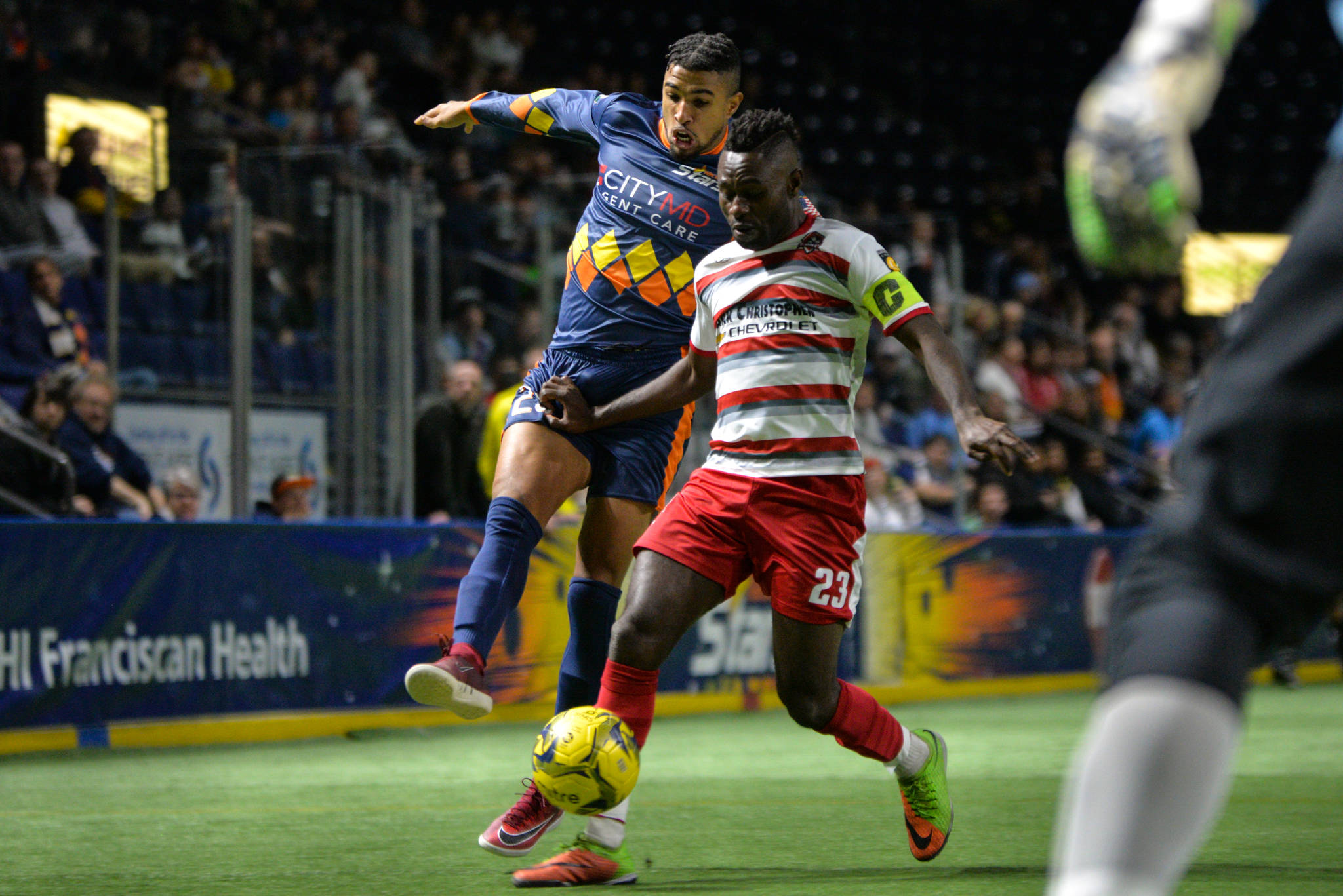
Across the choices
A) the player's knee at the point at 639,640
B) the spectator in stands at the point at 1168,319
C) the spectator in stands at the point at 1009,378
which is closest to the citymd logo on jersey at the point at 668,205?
the player's knee at the point at 639,640

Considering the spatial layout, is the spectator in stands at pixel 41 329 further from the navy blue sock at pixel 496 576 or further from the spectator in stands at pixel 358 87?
the navy blue sock at pixel 496 576

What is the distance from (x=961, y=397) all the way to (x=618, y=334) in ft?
4.46

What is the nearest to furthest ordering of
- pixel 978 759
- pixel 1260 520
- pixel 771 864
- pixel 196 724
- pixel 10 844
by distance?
pixel 1260 520 < pixel 771 864 < pixel 10 844 < pixel 978 759 < pixel 196 724

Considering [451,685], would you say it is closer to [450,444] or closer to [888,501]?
[450,444]

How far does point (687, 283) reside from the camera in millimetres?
4957

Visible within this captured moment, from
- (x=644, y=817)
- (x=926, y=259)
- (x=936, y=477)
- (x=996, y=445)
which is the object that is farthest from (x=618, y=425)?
(x=936, y=477)

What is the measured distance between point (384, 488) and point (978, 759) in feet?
13.9

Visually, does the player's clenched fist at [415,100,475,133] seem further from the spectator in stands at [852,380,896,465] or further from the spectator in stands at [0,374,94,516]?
the spectator in stands at [852,380,896,465]

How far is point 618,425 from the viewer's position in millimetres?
4836

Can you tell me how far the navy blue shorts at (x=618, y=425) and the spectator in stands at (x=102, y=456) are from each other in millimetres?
5482

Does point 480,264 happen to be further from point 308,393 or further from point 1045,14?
point 1045,14

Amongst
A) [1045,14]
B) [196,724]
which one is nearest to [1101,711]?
[196,724]

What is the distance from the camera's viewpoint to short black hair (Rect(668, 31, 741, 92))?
4750 millimetres

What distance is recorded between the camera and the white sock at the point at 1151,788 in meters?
1.93
